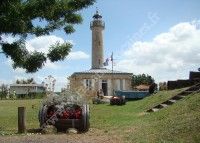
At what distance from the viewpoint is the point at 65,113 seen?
16.9 m

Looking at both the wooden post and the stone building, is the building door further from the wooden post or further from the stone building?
the wooden post

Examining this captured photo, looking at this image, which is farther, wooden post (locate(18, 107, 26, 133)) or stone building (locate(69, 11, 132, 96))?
stone building (locate(69, 11, 132, 96))

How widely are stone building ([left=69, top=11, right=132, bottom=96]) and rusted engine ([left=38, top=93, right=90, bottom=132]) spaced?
4575 cm

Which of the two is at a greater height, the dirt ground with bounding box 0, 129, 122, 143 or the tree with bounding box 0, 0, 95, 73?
the tree with bounding box 0, 0, 95, 73

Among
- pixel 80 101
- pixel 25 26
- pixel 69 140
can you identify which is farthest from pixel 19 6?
pixel 69 140

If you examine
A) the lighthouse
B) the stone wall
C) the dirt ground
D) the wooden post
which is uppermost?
the lighthouse

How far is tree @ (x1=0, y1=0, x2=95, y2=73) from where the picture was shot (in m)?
18.2

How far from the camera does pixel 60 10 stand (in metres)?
20.6

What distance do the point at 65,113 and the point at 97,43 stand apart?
53.1 meters

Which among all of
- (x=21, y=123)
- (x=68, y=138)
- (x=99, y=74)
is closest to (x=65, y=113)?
(x=21, y=123)

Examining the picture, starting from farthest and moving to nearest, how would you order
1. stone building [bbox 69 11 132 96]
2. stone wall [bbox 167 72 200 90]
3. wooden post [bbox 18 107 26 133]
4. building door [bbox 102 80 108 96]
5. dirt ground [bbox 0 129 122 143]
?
1. building door [bbox 102 80 108 96]
2. stone building [bbox 69 11 132 96]
3. stone wall [bbox 167 72 200 90]
4. wooden post [bbox 18 107 26 133]
5. dirt ground [bbox 0 129 122 143]

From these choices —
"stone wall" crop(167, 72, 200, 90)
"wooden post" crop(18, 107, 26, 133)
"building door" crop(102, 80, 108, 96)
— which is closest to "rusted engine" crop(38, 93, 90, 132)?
"wooden post" crop(18, 107, 26, 133)

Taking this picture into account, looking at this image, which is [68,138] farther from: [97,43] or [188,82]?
[97,43]

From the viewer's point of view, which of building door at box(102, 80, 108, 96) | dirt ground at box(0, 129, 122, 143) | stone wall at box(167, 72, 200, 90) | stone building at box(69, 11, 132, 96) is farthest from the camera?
building door at box(102, 80, 108, 96)
